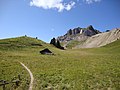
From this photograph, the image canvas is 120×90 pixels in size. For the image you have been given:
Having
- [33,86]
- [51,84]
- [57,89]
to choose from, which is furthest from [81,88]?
[33,86]

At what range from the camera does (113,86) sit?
78.5ft

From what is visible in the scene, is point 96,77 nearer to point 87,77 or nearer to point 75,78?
point 87,77

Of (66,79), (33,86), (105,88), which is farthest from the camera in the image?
(66,79)

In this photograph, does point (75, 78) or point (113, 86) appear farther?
point (75, 78)

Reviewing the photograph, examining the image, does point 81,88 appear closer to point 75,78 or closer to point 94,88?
point 94,88

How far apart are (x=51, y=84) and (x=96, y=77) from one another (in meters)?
7.23

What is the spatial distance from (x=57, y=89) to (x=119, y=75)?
11079 millimetres

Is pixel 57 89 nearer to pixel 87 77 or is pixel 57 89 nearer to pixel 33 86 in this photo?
pixel 33 86

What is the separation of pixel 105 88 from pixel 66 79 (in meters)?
6.76

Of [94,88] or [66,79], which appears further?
[66,79]

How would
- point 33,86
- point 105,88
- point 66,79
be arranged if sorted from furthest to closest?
point 66,79, point 33,86, point 105,88

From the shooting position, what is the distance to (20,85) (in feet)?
86.0

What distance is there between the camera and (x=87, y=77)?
29219 millimetres

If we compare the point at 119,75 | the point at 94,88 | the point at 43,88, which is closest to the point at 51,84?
the point at 43,88
